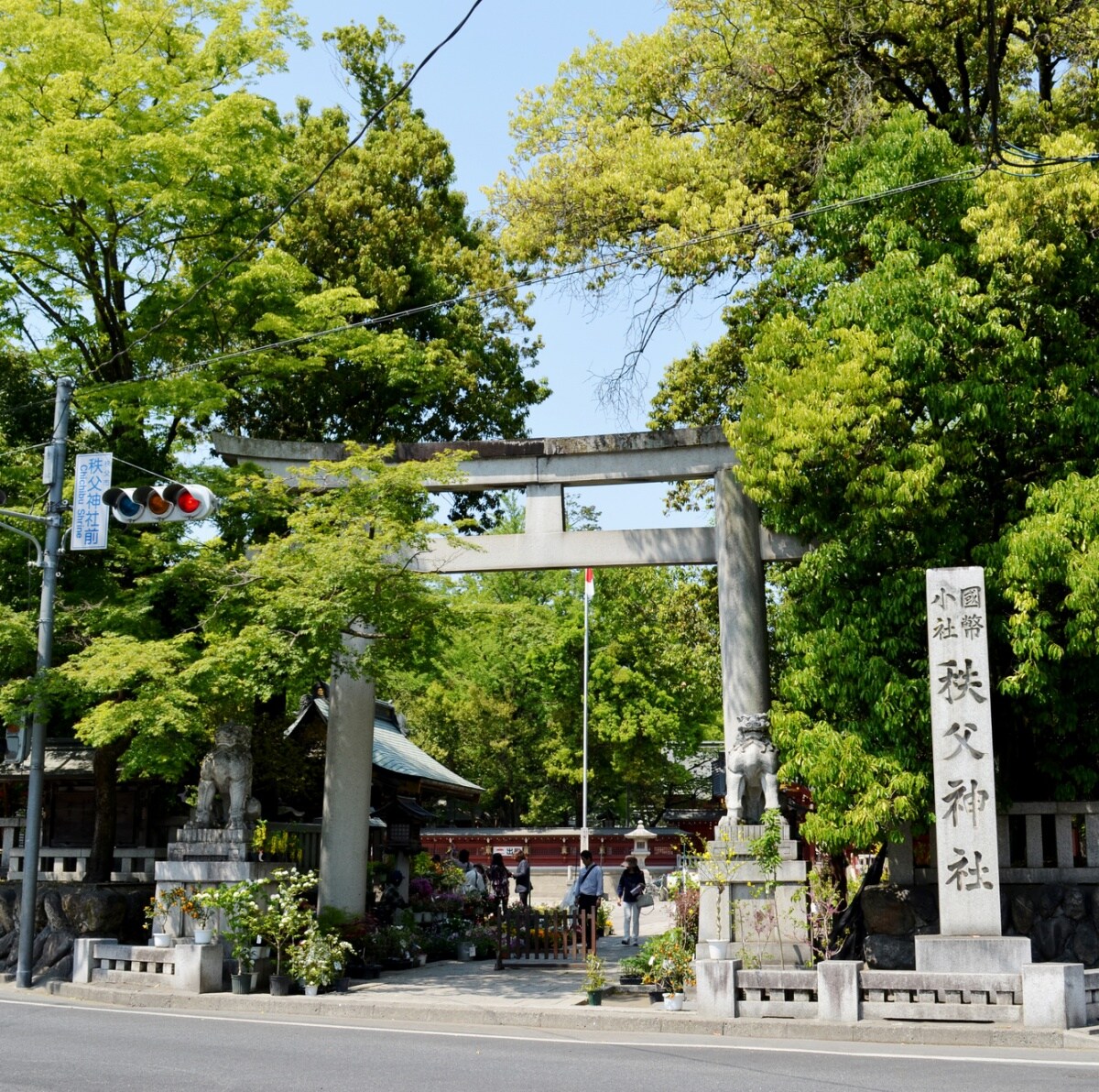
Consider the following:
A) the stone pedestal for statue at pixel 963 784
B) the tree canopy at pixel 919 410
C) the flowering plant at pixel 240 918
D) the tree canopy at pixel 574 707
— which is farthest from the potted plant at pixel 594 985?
the tree canopy at pixel 574 707

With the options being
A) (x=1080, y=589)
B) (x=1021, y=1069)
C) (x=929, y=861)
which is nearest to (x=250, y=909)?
(x=929, y=861)

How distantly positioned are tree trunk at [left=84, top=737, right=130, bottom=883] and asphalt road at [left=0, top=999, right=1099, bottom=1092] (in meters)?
6.20

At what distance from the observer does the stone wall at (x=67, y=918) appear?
698 inches

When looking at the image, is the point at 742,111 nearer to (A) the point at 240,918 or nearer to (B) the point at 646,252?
(B) the point at 646,252

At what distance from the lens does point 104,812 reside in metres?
19.5

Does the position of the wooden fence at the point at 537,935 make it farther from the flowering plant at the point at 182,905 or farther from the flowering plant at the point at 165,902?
the flowering plant at the point at 165,902

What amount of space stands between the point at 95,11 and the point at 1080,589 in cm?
1646

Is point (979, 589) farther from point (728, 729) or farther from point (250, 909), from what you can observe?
point (250, 909)

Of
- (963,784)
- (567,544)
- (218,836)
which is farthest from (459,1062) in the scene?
(567,544)

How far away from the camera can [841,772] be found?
14.9 m

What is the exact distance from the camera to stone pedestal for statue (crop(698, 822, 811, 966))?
52.2ft

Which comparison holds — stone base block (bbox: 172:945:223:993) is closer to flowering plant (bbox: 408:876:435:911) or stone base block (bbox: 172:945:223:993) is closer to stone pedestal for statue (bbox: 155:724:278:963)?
stone pedestal for statue (bbox: 155:724:278:963)

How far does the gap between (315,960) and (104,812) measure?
5661 millimetres

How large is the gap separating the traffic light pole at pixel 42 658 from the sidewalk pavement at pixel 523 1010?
78cm
